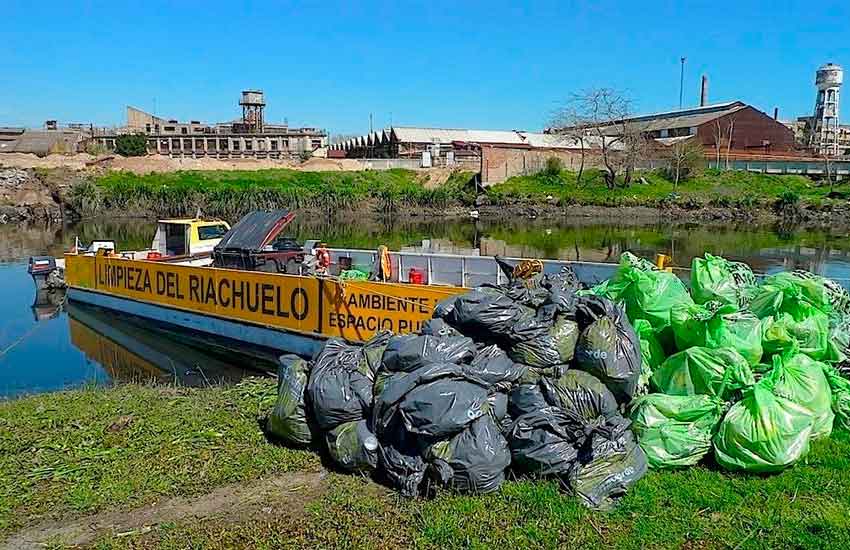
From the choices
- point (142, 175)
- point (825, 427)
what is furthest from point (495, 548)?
point (142, 175)

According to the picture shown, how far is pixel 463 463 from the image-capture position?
13.6 ft

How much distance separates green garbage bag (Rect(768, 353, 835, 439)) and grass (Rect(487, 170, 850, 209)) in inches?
1523

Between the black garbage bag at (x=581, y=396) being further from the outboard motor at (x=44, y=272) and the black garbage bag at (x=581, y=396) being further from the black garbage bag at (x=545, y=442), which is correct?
the outboard motor at (x=44, y=272)

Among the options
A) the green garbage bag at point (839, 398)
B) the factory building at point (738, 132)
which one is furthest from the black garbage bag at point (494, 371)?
the factory building at point (738, 132)

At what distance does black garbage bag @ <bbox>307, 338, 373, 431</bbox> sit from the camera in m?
4.74

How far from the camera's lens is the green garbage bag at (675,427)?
15.1ft

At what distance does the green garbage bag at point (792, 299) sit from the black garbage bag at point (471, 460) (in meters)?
3.15

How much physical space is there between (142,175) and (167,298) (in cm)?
3743

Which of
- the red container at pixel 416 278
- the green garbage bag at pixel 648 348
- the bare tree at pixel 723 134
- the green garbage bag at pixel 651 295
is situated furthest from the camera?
the bare tree at pixel 723 134

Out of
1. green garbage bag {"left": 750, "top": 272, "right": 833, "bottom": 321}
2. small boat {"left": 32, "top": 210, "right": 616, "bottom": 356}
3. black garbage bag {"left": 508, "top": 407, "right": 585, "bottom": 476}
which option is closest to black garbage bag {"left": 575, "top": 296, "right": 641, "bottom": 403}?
black garbage bag {"left": 508, "top": 407, "right": 585, "bottom": 476}

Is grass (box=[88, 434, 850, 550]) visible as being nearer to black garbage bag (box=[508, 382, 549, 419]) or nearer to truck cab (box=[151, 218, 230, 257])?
black garbage bag (box=[508, 382, 549, 419])

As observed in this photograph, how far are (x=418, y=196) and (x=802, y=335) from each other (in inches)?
1577

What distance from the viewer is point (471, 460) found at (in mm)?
4160

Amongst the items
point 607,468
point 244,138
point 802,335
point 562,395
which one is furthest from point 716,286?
point 244,138
